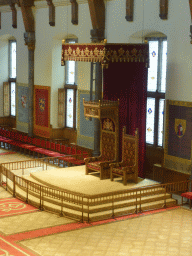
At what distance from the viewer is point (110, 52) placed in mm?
13422

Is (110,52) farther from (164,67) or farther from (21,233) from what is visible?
(21,233)

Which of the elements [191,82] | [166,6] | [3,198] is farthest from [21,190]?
→ [166,6]

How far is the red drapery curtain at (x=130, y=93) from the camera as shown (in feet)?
46.0

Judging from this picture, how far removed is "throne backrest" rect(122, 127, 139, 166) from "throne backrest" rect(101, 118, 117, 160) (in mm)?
392

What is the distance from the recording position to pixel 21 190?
46.4 ft

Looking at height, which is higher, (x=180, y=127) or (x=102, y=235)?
(x=180, y=127)

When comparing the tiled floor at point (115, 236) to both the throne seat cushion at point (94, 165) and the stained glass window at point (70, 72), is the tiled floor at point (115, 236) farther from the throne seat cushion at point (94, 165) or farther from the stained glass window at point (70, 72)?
the stained glass window at point (70, 72)

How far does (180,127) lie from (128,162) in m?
1.87

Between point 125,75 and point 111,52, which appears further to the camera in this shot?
point 125,75

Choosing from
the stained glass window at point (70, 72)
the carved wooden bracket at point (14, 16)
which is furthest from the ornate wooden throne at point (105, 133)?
the carved wooden bracket at point (14, 16)

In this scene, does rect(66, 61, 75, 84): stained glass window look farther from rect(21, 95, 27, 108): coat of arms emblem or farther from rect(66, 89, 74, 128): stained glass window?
rect(21, 95, 27, 108): coat of arms emblem

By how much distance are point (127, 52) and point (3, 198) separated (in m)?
5.57

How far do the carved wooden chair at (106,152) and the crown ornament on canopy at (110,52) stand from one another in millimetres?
2118

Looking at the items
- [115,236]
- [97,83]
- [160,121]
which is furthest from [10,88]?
[115,236]
